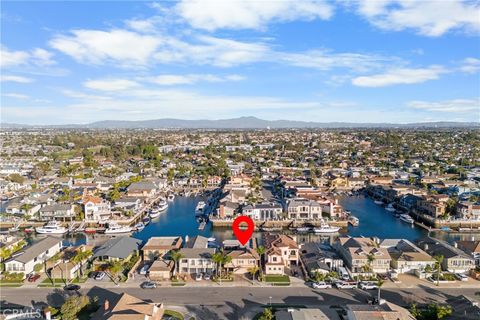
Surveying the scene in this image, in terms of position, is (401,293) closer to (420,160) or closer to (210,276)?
(210,276)

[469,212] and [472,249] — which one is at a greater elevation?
[469,212]

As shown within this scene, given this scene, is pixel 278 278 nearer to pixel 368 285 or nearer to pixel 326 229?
pixel 368 285

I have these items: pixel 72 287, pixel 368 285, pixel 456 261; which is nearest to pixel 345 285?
pixel 368 285

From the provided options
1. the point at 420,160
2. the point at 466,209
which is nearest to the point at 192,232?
the point at 466,209

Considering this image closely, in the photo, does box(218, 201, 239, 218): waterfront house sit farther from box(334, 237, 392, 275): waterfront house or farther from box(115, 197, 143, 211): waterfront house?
box(334, 237, 392, 275): waterfront house

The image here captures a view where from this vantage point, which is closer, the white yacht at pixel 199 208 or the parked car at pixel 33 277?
the parked car at pixel 33 277

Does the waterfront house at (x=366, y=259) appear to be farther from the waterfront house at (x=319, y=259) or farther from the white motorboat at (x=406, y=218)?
the white motorboat at (x=406, y=218)

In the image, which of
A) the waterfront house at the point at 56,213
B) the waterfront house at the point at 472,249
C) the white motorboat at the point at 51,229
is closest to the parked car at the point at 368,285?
the waterfront house at the point at 472,249
